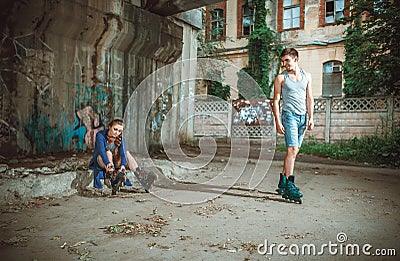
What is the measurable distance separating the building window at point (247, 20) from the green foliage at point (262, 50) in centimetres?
83

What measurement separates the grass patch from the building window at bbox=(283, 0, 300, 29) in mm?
10841

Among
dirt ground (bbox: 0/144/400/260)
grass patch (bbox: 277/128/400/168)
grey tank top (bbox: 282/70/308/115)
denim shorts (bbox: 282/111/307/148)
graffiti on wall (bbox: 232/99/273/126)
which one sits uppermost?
graffiti on wall (bbox: 232/99/273/126)

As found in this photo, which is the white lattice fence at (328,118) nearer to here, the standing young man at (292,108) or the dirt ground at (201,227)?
the dirt ground at (201,227)

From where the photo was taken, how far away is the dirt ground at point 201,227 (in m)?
2.25

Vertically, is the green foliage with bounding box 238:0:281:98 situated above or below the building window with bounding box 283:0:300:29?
below

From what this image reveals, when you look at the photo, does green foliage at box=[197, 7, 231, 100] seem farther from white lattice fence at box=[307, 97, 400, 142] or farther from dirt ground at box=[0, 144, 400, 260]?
dirt ground at box=[0, 144, 400, 260]

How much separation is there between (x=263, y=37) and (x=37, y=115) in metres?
17.8

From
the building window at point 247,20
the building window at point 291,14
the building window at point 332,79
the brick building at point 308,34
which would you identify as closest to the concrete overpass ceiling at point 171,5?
the brick building at point 308,34

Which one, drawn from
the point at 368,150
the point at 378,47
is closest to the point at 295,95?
the point at 368,150

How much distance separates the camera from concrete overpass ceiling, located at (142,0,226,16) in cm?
614

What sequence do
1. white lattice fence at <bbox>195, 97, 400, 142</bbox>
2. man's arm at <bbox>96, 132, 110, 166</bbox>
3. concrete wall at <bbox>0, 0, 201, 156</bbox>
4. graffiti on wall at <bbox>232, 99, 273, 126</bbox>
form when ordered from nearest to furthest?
man's arm at <bbox>96, 132, 110, 166</bbox> → concrete wall at <bbox>0, 0, 201, 156</bbox> → white lattice fence at <bbox>195, 97, 400, 142</bbox> → graffiti on wall at <bbox>232, 99, 273, 126</bbox>

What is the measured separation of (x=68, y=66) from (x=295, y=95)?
4059mm

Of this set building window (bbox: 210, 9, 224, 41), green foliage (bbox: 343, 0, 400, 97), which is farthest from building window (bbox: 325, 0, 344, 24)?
green foliage (bbox: 343, 0, 400, 97)

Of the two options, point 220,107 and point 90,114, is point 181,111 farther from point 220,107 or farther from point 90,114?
point 220,107
